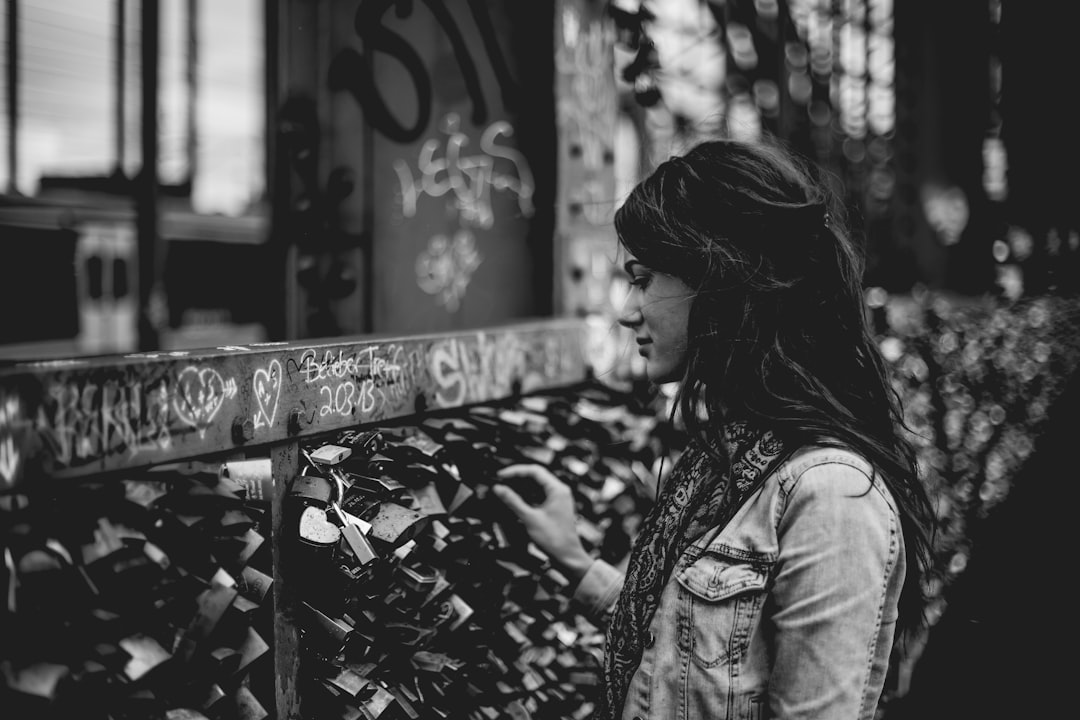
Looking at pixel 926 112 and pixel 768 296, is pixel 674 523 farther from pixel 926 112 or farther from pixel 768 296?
pixel 926 112

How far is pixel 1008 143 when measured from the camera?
8.29 m

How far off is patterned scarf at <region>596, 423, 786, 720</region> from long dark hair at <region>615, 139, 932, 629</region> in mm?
53

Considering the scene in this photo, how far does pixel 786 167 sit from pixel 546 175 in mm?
1799

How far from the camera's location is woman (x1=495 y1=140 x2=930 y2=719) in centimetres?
121

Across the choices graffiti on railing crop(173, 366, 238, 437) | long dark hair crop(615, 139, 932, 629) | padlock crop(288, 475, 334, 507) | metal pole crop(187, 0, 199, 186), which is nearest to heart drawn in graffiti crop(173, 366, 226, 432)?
graffiti on railing crop(173, 366, 238, 437)

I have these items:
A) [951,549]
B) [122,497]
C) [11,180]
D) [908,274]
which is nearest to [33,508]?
[122,497]

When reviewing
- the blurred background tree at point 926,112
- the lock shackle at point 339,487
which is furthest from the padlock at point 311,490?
the blurred background tree at point 926,112

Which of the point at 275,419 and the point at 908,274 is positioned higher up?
the point at 908,274

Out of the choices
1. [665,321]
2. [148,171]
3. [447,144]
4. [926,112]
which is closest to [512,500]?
[665,321]

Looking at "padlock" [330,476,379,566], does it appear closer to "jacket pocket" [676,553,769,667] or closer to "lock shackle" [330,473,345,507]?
"lock shackle" [330,473,345,507]

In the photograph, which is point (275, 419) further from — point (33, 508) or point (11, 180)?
point (11, 180)

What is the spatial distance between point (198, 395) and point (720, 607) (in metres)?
0.89

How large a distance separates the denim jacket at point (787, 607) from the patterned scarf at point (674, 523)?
34 mm

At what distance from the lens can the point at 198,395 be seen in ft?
4.43
